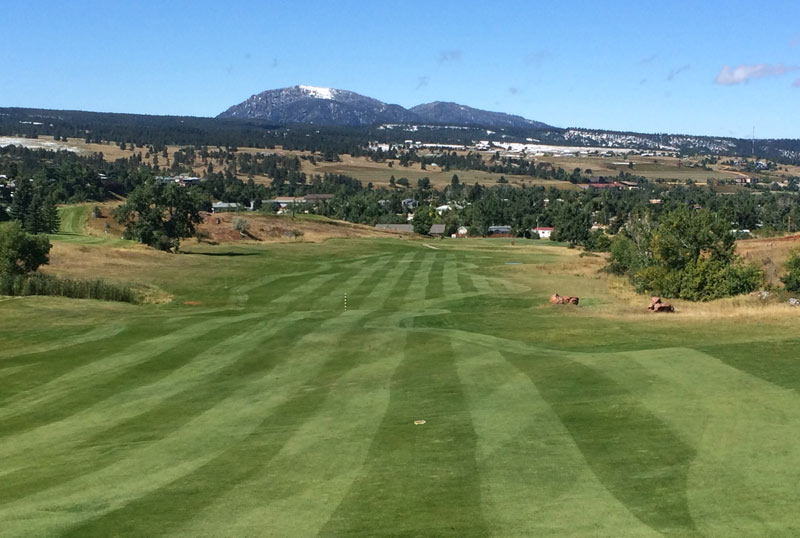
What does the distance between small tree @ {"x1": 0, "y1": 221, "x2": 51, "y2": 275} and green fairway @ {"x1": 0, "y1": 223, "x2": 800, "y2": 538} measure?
551 inches

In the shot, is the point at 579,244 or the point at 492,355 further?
the point at 579,244

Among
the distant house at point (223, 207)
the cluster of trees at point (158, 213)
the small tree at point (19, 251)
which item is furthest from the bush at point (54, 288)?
the distant house at point (223, 207)

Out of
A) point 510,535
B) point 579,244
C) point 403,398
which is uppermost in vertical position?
point 510,535

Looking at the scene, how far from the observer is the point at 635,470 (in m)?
14.5

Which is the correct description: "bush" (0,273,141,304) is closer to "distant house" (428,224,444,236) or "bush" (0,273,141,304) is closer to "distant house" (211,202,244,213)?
"distant house" (428,224,444,236)

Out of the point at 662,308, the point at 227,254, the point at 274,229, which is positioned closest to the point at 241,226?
the point at 274,229

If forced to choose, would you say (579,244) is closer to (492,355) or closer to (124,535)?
(492,355)

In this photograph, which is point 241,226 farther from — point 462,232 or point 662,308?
point 662,308

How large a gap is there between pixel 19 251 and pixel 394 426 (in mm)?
42864

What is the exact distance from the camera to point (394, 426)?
18.7 metres

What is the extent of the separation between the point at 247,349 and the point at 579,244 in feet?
424

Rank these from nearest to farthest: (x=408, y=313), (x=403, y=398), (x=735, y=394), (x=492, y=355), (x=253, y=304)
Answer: (x=735, y=394)
(x=403, y=398)
(x=492, y=355)
(x=408, y=313)
(x=253, y=304)

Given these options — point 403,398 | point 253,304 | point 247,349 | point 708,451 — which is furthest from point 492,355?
point 253,304

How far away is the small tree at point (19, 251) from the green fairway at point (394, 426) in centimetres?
1399
